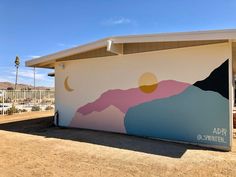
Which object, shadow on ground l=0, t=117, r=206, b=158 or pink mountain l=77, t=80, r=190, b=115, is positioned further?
pink mountain l=77, t=80, r=190, b=115

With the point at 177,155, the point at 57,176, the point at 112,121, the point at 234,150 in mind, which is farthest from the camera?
the point at 112,121

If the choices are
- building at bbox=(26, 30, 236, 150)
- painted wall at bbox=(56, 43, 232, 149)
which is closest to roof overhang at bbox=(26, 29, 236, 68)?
building at bbox=(26, 30, 236, 150)

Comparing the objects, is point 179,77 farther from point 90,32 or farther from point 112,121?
point 90,32

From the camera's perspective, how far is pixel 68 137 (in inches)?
287

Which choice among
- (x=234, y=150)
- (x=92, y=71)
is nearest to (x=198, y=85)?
(x=234, y=150)

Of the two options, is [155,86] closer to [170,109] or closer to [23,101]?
[170,109]

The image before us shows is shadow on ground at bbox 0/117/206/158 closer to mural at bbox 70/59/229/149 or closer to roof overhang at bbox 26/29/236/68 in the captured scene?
mural at bbox 70/59/229/149

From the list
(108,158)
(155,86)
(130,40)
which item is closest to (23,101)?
(130,40)

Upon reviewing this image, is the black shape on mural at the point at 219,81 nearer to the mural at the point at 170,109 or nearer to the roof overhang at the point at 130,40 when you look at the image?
the mural at the point at 170,109

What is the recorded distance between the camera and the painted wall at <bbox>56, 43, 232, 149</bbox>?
589 cm

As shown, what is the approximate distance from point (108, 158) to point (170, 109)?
105 inches

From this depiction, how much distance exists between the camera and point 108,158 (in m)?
5.00

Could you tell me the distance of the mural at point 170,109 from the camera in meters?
5.87

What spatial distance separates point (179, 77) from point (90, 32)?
22.6ft
